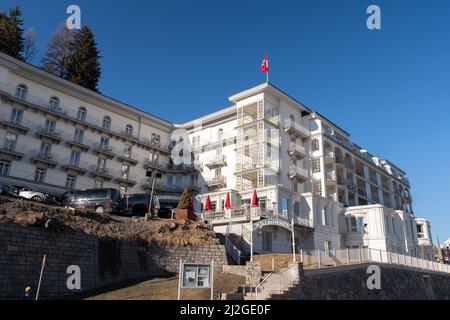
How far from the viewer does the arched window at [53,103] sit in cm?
4112

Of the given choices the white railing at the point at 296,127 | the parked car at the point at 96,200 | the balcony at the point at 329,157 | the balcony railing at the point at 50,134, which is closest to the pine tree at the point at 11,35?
the balcony railing at the point at 50,134

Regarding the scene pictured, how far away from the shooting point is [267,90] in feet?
145

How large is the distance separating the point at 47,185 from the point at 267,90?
27.6 meters

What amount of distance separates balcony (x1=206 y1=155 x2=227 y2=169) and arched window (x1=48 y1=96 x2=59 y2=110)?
65.6 ft

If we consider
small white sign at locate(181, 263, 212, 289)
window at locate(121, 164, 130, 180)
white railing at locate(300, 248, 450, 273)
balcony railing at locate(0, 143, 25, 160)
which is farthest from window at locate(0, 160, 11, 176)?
white railing at locate(300, 248, 450, 273)

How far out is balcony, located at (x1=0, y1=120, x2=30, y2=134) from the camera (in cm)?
3616

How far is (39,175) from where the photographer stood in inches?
1515

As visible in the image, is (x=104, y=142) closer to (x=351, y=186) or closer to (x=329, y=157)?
(x=329, y=157)

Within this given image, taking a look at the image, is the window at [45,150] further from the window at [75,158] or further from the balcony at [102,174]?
the balcony at [102,174]

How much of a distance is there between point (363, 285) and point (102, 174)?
31.7 meters

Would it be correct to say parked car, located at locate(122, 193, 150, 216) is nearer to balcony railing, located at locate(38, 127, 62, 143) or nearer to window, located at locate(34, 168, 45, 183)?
window, located at locate(34, 168, 45, 183)

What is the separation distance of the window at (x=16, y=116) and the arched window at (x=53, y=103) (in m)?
3.38

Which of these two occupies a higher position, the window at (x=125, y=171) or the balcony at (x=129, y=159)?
the balcony at (x=129, y=159)
